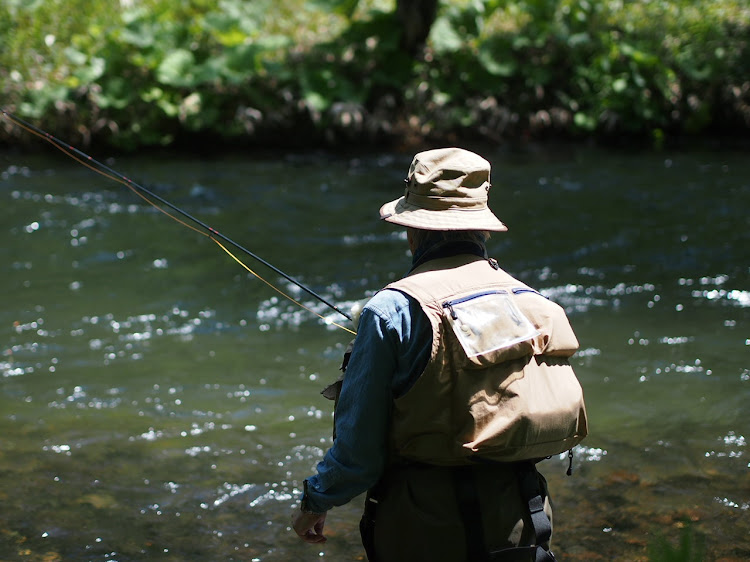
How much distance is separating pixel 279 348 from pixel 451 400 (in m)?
4.37

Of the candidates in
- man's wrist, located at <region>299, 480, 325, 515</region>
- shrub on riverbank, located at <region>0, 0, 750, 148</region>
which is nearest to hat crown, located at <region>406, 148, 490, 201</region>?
man's wrist, located at <region>299, 480, 325, 515</region>

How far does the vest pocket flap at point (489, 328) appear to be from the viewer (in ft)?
7.69

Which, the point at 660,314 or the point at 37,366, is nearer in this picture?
the point at 37,366

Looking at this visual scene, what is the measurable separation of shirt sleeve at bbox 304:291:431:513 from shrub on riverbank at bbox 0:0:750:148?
36.7 feet

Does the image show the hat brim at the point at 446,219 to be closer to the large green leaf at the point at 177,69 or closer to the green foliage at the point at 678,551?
the green foliage at the point at 678,551

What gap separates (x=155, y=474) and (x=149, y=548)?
2.51ft

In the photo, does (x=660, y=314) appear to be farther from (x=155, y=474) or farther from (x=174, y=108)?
(x=174, y=108)

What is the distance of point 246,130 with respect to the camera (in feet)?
43.8

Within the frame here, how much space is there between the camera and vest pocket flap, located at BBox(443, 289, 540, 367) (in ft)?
7.69

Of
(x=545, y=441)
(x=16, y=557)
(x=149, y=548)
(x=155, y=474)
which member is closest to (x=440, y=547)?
(x=545, y=441)

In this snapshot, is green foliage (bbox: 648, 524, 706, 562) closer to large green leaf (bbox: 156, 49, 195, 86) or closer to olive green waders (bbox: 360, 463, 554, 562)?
olive green waders (bbox: 360, 463, 554, 562)

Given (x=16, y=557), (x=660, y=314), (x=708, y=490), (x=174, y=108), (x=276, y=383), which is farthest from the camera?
(x=174, y=108)

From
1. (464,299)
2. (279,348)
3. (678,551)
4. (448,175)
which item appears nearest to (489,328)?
(464,299)

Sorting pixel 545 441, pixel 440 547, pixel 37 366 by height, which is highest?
pixel 545 441
